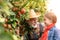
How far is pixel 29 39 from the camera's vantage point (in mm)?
1759

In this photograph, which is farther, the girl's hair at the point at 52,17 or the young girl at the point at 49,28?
the girl's hair at the point at 52,17

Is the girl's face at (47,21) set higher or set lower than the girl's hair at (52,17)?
lower

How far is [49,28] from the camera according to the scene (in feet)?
6.12

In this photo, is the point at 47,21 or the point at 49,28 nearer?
the point at 49,28

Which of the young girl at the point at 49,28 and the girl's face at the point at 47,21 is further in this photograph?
the girl's face at the point at 47,21

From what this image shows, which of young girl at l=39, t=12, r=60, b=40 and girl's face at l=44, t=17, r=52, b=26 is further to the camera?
girl's face at l=44, t=17, r=52, b=26

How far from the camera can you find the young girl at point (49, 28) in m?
1.81

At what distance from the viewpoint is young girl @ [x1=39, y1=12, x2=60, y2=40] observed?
1.81m

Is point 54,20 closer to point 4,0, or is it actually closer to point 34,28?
point 34,28

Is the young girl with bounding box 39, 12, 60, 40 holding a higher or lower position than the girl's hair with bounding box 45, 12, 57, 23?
lower

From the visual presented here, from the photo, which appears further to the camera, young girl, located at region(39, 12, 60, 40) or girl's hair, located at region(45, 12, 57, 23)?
girl's hair, located at region(45, 12, 57, 23)

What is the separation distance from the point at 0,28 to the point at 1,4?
0.07m

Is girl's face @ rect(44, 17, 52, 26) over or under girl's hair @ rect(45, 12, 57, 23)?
under

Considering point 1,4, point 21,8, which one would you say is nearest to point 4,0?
point 1,4
